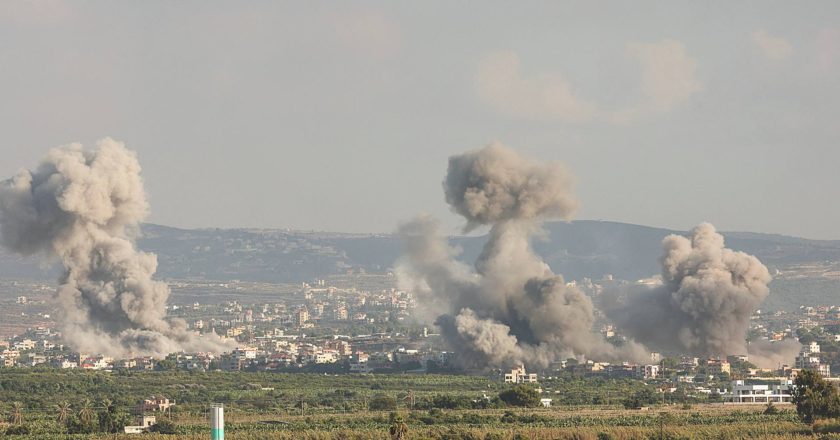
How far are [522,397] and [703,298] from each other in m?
24.5

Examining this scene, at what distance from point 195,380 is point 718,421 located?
4333 centimetres

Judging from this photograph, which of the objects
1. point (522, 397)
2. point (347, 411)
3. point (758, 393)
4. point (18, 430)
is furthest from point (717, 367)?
point (18, 430)

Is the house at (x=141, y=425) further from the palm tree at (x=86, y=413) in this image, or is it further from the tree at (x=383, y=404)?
the tree at (x=383, y=404)

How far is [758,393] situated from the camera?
95688 mm

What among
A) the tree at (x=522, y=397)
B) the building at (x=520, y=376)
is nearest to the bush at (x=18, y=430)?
the tree at (x=522, y=397)

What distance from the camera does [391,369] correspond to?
124 m

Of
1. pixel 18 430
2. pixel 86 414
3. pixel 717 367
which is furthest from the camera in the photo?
pixel 717 367

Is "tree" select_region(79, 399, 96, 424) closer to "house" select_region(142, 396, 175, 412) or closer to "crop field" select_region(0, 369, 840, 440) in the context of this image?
"crop field" select_region(0, 369, 840, 440)

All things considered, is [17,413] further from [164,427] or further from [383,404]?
[383,404]

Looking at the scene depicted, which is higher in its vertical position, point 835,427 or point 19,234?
point 19,234

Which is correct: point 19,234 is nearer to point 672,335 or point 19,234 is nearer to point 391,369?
point 391,369

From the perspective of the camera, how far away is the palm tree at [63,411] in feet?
252

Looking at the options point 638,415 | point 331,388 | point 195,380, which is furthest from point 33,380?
point 638,415

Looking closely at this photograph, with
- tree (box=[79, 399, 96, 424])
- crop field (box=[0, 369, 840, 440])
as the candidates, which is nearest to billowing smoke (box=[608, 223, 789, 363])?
crop field (box=[0, 369, 840, 440])
